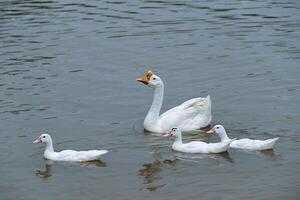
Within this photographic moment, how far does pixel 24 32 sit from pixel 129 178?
13.4 meters

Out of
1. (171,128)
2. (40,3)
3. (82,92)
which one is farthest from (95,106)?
(40,3)

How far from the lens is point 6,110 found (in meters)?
18.5

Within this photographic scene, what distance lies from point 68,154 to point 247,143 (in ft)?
11.1

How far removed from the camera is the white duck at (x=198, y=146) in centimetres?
1513

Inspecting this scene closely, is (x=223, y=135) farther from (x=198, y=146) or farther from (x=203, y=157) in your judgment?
(x=203, y=157)

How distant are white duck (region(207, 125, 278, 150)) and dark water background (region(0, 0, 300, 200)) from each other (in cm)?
13

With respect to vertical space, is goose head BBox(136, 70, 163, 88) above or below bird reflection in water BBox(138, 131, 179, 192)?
above

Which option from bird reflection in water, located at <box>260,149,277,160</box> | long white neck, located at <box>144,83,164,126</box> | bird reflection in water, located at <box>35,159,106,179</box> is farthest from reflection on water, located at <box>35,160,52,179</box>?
bird reflection in water, located at <box>260,149,277,160</box>

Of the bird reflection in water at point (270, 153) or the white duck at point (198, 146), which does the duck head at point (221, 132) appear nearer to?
the white duck at point (198, 146)

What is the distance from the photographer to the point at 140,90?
20125 mm

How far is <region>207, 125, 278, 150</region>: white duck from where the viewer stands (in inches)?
594

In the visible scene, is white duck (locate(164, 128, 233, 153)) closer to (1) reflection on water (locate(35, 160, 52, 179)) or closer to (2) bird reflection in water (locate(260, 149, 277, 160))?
(2) bird reflection in water (locate(260, 149, 277, 160))

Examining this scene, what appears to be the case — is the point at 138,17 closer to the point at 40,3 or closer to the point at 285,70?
the point at 40,3

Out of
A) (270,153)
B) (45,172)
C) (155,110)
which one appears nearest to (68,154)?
(45,172)
